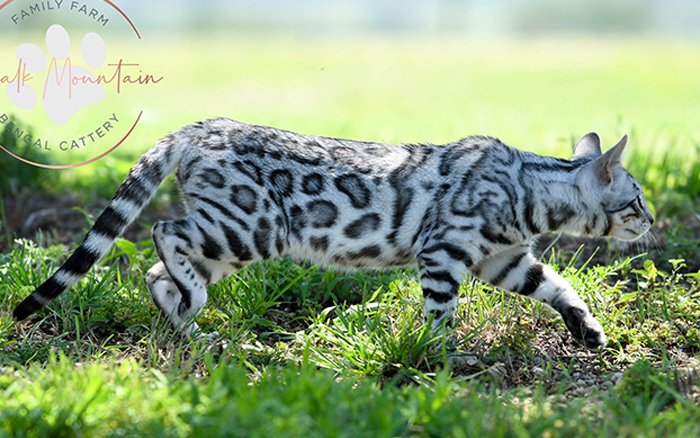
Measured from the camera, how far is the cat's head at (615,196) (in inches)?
157

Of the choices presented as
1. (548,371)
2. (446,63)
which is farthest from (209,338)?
(446,63)

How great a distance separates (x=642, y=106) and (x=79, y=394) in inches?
551

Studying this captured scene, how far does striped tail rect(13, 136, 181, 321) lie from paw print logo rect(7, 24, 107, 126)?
1550 millimetres

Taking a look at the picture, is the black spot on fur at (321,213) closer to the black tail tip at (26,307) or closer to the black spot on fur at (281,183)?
the black spot on fur at (281,183)

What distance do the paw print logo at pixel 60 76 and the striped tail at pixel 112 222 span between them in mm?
1550

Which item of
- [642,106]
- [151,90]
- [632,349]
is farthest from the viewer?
[151,90]

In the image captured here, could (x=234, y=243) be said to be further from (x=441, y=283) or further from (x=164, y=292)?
(x=441, y=283)

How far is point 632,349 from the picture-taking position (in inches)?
153

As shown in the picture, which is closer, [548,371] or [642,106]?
[548,371]

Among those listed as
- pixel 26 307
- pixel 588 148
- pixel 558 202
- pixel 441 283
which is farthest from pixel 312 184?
pixel 588 148

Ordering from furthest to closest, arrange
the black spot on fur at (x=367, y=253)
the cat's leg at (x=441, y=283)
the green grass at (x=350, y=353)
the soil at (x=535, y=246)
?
1. the black spot on fur at (x=367, y=253)
2. the cat's leg at (x=441, y=283)
3. the soil at (x=535, y=246)
4. the green grass at (x=350, y=353)

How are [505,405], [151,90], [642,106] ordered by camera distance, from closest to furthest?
[505,405], [642,106], [151,90]

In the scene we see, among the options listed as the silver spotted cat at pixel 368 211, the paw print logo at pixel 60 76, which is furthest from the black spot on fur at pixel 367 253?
the paw print logo at pixel 60 76

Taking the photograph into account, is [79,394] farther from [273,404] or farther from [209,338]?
[209,338]
